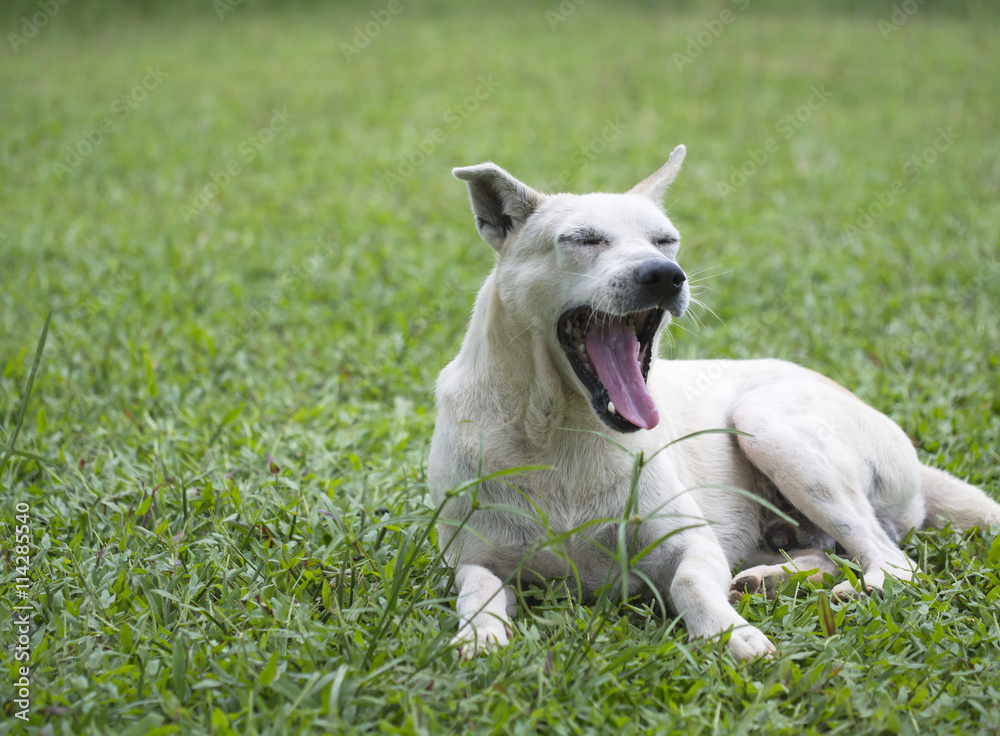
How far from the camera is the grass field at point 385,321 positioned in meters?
2.55

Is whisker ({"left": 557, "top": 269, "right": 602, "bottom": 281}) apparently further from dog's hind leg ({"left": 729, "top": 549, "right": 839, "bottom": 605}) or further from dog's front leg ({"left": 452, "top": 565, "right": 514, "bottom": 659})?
dog's hind leg ({"left": 729, "top": 549, "right": 839, "bottom": 605})

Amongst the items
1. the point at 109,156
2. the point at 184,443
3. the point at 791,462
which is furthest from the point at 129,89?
the point at 791,462

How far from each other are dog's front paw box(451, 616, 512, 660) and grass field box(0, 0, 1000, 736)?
0.05 m

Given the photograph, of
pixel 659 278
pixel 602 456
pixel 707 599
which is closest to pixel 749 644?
pixel 707 599

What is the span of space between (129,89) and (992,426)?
35.9 feet

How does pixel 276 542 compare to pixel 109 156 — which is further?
pixel 109 156

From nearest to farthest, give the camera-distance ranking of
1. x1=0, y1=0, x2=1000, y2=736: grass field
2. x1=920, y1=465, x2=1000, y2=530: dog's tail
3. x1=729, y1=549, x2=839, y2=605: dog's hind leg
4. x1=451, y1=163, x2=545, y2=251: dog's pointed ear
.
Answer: x1=0, y1=0, x2=1000, y2=736: grass field, x1=729, y1=549, x2=839, y2=605: dog's hind leg, x1=451, y1=163, x2=545, y2=251: dog's pointed ear, x1=920, y1=465, x2=1000, y2=530: dog's tail

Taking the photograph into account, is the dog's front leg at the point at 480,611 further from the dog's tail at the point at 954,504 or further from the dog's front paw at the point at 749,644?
the dog's tail at the point at 954,504

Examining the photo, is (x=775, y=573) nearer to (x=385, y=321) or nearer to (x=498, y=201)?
(x=498, y=201)

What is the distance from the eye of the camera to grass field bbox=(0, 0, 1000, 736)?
2553mm

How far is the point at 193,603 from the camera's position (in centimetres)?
299

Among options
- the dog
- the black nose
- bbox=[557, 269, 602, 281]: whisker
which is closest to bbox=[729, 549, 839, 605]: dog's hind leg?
the dog

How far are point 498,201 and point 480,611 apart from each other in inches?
63.8

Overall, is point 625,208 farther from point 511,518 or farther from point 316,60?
point 316,60
